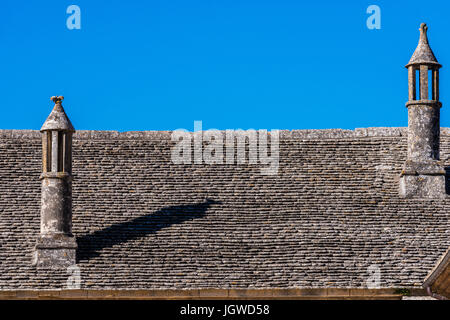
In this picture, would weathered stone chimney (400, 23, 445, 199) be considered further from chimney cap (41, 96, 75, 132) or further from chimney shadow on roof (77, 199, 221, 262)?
chimney cap (41, 96, 75, 132)

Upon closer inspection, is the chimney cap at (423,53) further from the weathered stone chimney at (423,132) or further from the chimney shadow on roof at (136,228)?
the chimney shadow on roof at (136,228)

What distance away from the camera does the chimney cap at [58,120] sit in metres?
26.8

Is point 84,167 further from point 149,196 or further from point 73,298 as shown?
point 73,298

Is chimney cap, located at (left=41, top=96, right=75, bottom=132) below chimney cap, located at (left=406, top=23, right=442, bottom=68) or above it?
below

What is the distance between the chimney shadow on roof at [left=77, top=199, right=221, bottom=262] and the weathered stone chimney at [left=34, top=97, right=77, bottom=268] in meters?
0.39

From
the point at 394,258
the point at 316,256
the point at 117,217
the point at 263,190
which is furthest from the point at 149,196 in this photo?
the point at 394,258

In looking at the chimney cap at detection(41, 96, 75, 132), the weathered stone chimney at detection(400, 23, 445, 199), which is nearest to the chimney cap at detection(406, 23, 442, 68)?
the weathered stone chimney at detection(400, 23, 445, 199)

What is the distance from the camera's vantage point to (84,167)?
29281 millimetres

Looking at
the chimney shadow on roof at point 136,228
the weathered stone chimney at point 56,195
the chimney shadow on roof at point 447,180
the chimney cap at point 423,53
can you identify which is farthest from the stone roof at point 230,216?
the chimney cap at point 423,53

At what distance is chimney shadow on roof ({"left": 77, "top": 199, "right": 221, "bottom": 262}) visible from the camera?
25.8 meters

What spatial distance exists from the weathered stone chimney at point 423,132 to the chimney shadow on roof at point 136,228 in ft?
17.5

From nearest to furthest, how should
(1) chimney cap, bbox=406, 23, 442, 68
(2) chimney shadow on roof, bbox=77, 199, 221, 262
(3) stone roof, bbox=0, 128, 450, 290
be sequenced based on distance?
(3) stone roof, bbox=0, 128, 450, 290, (2) chimney shadow on roof, bbox=77, 199, 221, 262, (1) chimney cap, bbox=406, 23, 442, 68

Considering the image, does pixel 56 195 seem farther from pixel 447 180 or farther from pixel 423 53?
pixel 423 53

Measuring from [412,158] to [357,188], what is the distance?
1859 mm
